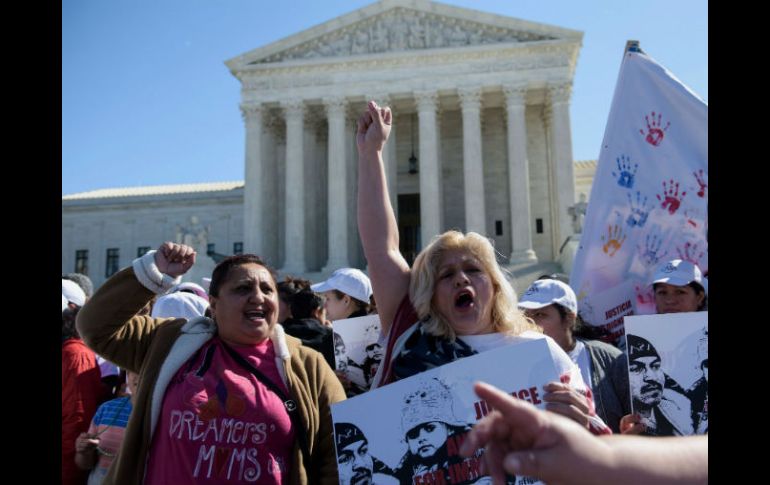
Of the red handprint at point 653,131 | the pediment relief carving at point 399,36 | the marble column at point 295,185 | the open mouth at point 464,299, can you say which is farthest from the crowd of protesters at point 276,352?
the pediment relief carving at point 399,36

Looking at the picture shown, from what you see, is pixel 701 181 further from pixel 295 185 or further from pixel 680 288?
pixel 295 185

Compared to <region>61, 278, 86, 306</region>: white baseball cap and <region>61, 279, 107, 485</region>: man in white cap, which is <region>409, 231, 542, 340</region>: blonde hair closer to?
<region>61, 279, 107, 485</region>: man in white cap

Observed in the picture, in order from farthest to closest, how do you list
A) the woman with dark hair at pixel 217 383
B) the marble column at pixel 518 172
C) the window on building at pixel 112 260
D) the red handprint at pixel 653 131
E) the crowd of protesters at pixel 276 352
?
the window on building at pixel 112 260, the marble column at pixel 518 172, the red handprint at pixel 653 131, the woman with dark hair at pixel 217 383, the crowd of protesters at pixel 276 352

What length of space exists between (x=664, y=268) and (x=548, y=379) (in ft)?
12.4

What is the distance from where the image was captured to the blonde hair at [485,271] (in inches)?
117

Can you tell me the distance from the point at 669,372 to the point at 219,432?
7.62 feet

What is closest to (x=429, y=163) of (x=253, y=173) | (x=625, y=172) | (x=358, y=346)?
(x=253, y=173)

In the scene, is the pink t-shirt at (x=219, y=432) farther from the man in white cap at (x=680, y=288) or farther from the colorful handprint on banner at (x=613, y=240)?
the colorful handprint on banner at (x=613, y=240)

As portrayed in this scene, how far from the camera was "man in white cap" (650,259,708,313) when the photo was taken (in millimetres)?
5441

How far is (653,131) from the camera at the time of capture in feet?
23.2

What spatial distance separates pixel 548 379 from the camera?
7.84 feet

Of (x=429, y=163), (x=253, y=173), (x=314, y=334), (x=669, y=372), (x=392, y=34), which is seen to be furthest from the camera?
(x=253, y=173)

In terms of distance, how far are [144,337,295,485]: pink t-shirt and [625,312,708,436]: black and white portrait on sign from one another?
1.82 m
